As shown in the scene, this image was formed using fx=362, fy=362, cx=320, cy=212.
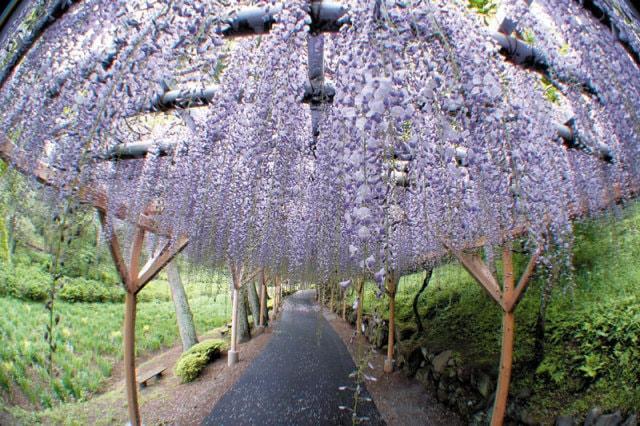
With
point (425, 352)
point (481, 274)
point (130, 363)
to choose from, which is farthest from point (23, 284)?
point (481, 274)

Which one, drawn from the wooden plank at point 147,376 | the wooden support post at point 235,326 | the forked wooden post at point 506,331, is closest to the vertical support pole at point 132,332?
the wooden plank at point 147,376

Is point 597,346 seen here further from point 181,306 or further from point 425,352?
point 181,306

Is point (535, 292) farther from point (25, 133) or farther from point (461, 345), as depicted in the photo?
point (25, 133)

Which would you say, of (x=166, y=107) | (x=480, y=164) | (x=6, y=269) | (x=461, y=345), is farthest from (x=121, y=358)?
(x=480, y=164)

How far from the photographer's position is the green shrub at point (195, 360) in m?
6.44

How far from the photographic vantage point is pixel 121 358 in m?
7.77

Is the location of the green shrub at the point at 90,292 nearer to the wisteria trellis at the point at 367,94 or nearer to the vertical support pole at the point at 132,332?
the vertical support pole at the point at 132,332

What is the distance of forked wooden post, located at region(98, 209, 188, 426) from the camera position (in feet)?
12.7

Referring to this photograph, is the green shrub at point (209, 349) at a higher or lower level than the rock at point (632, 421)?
lower

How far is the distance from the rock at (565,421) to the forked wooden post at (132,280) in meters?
3.99

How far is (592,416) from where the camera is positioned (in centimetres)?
288

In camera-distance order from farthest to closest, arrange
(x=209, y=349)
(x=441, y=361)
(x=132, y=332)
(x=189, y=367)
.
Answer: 1. (x=209, y=349)
2. (x=189, y=367)
3. (x=441, y=361)
4. (x=132, y=332)

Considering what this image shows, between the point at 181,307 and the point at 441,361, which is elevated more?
the point at 181,307

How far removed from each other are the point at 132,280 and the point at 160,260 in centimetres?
37
